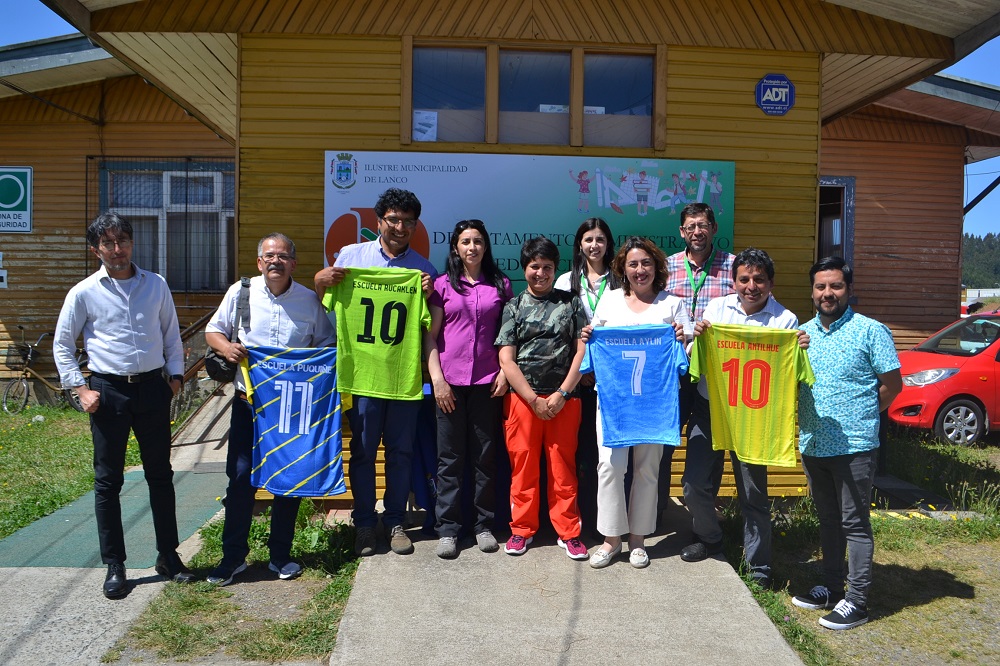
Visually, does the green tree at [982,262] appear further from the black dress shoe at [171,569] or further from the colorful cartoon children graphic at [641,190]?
the black dress shoe at [171,569]

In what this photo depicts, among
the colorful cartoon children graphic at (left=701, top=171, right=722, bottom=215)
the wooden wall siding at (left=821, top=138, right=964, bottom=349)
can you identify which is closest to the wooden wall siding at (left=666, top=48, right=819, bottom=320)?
the colorful cartoon children graphic at (left=701, top=171, right=722, bottom=215)

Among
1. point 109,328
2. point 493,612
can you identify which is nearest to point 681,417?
point 493,612

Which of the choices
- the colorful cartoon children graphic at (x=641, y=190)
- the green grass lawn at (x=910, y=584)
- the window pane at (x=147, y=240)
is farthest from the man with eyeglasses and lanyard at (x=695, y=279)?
the window pane at (x=147, y=240)

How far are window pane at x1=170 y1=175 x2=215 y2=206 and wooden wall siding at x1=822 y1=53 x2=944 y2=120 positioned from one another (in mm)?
8151

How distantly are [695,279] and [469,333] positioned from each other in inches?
58.2

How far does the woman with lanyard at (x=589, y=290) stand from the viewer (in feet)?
16.0

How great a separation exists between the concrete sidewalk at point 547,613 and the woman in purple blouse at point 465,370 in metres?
0.35

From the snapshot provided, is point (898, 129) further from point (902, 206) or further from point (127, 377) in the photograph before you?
point (127, 377)

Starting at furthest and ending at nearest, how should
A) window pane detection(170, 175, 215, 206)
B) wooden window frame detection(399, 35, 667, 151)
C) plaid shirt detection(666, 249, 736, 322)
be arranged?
window pane detection(170, 175, 215, 206) → wooden window frame detection(399, 35, 667, 151) → plaid shirt detection(666, 249, 736, 322)

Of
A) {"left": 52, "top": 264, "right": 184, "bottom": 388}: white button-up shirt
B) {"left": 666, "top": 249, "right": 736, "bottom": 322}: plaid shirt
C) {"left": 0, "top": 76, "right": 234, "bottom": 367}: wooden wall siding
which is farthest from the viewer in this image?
{"left": 0, "top": 76, "right": 234, "bottom": 367}: wooden wall siding

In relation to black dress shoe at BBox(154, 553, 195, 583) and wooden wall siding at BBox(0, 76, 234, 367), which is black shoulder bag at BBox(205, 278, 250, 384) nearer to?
black dress shoe at BBox(154, 553, 195, 583)

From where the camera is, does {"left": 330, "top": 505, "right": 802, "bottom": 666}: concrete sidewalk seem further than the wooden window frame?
No

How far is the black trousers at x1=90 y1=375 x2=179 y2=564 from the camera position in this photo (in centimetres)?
436

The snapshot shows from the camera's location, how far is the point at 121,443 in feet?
14.6
